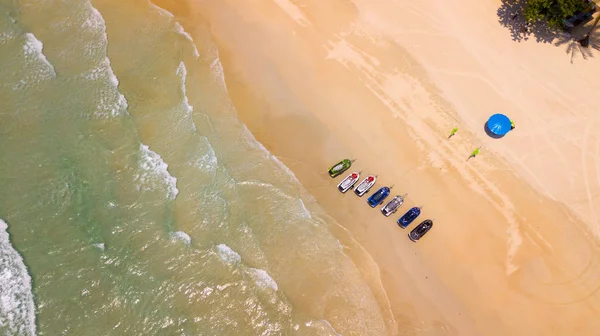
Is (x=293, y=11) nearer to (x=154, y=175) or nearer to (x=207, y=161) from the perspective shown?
(x=207, y=161)

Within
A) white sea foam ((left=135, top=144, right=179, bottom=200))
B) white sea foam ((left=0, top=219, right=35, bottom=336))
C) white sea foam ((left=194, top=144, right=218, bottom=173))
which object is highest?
white sea foam ((left=194, top=144, right=218, bottom=173))

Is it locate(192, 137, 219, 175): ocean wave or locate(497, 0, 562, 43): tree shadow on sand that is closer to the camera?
locate(192, 137, 219, 175): ocean wave

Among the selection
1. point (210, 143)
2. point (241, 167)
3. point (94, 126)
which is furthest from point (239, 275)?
point (94, 126)

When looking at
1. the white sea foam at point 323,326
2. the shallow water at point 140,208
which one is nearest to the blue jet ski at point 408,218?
the shallow water at point 140,208

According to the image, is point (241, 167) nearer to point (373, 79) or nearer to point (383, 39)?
point (373, 79)

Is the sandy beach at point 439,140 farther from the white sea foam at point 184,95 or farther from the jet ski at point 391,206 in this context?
the white sea foam at point 184,95

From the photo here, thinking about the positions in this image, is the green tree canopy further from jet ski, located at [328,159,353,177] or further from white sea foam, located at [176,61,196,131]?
white sea foam, located at [176,61,196,131]

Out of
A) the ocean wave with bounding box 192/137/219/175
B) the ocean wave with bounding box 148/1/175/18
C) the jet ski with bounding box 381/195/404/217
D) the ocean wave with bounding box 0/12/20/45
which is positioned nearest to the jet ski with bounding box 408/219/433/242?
→ the jet ski with bounding box 381/195/404/217
